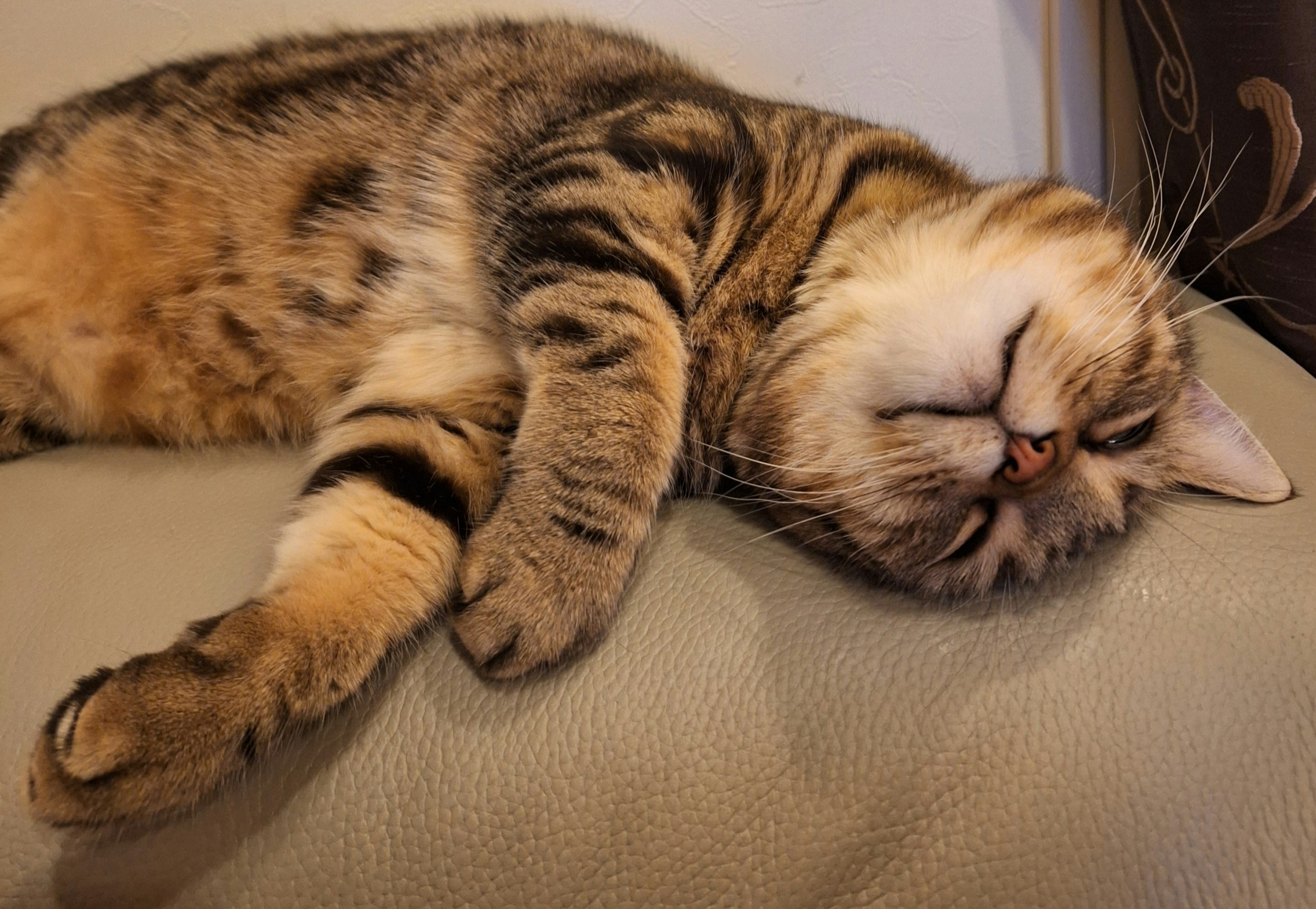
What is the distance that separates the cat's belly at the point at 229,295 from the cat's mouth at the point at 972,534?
0.59 meters

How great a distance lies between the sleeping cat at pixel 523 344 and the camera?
70cm

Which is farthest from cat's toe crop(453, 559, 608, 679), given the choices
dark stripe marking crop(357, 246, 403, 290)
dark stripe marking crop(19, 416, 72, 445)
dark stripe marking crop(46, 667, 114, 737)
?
dark stripe marking crop(19, 416, 72, 445)

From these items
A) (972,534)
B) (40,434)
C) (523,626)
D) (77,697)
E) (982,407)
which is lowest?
(40,434)

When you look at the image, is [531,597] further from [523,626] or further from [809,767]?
[809,767]

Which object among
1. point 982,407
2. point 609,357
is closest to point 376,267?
point 609,357

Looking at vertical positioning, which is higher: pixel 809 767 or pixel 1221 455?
pixel 1221 455

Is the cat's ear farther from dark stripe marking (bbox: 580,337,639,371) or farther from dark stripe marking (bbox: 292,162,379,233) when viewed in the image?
dark stripe marking (bbox: 292,162,379,233)

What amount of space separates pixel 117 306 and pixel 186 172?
0.21 metres

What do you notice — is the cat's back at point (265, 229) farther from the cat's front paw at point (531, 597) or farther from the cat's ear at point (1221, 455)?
the cat's ear at point (1221, 455)

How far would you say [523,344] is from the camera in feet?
2.66

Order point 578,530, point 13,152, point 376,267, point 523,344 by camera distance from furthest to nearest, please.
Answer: point 13,152
point 376,267
point 523,344
point 578,530

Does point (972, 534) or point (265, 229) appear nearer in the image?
point (972, 534)

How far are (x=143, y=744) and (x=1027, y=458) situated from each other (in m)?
0.78

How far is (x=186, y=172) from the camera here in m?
1.06
